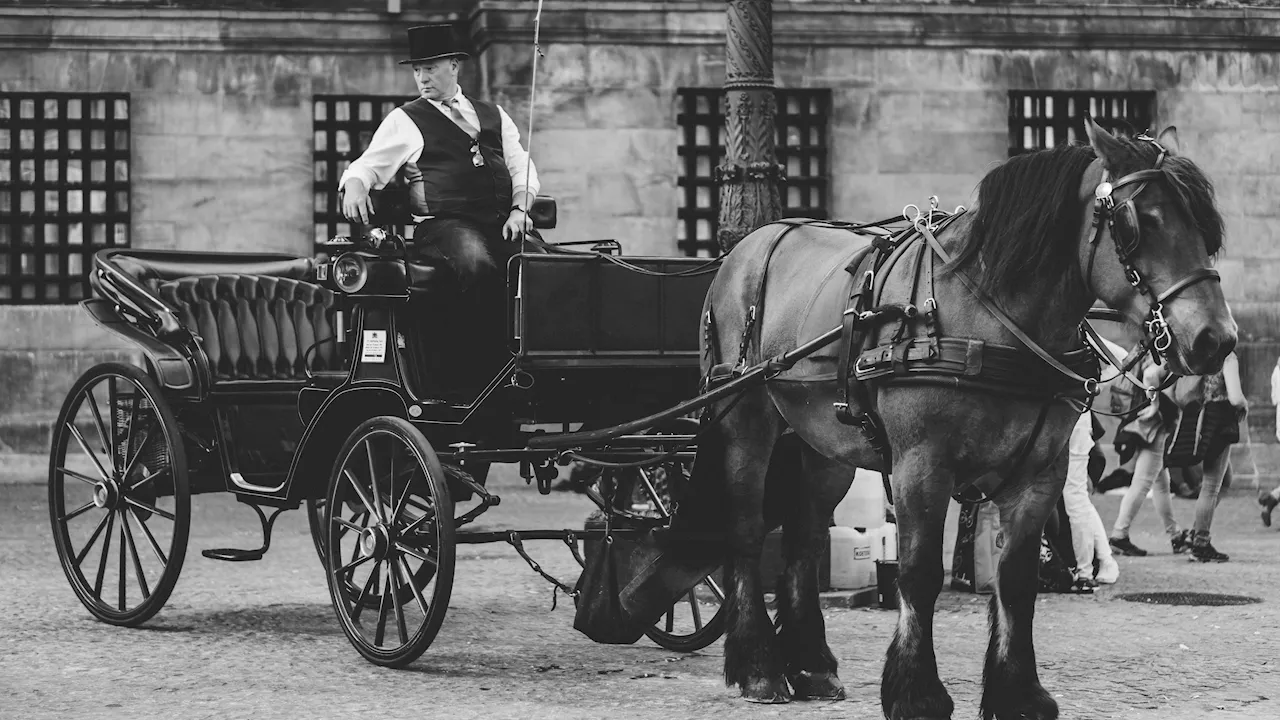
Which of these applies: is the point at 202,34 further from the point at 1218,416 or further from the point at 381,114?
the point at 1218,416

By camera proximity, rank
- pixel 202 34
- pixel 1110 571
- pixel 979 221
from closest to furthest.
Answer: pixel 979 221 → pixel 1110 571 → pixel 202 34

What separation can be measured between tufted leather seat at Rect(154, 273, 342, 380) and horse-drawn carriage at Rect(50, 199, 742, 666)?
10 millimetres

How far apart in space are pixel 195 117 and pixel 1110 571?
36.8 feet

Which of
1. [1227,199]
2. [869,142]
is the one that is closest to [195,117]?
[869,142]

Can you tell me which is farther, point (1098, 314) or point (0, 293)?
point (0, 293)

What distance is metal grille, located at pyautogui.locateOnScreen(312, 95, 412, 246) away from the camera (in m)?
18.0

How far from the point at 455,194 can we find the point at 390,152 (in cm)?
35

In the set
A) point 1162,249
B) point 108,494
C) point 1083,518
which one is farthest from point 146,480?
point 1083,518

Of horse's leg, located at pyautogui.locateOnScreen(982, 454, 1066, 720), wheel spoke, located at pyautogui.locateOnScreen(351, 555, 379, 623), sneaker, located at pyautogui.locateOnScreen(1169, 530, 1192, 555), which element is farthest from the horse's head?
sneaker, located at pyautogui.locateOnScreen(1169, 530, 1192, 555)

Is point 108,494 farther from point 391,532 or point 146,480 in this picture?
point 391,532

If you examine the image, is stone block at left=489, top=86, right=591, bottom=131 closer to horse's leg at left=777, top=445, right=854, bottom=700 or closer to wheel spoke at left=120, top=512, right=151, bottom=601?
wheel spoke at left=120, top=512, right=151, bottom=601

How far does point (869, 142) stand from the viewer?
59.4 ft

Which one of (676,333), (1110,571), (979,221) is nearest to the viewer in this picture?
(979,221)

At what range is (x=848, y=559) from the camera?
9734 mm
